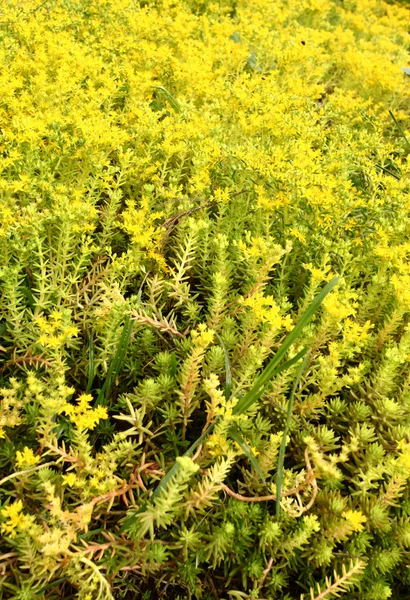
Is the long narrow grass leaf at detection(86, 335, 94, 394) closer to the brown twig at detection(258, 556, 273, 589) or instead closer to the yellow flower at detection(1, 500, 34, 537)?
the yellow flower at detection(1, 500, 34, 537)

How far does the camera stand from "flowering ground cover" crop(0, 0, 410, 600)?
1.27 metres

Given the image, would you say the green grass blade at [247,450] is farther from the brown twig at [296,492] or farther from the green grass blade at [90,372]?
the green grass blade at [90,372]

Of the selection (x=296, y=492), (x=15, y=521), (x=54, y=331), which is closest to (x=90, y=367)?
(x=54, y=331)

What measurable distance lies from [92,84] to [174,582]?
81.3 inches

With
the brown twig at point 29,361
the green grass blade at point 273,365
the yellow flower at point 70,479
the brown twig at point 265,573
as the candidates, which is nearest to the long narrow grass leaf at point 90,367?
the brown twig at point 29,361

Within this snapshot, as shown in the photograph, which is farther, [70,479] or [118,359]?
[118,359]

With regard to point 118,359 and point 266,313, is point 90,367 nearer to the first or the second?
point 118,359

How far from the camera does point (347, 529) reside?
1270 millimetres

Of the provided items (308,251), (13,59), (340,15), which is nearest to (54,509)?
(308,251)

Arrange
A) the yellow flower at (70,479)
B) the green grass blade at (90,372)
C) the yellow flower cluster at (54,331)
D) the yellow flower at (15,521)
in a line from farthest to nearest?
1. the green grass blade at (90,372)
2. the yellow flower cluster at (54,331)
3. the yellow flower at (70,479)
4. the yellow flower at (15,521)

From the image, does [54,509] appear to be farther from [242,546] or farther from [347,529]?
[347,529]

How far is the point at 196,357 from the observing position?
4.55 ft

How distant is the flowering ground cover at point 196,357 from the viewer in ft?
4.16

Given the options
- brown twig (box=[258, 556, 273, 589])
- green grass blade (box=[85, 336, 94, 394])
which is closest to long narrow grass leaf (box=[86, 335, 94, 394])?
green grass blade (box=[85, 336, 94, 394])
